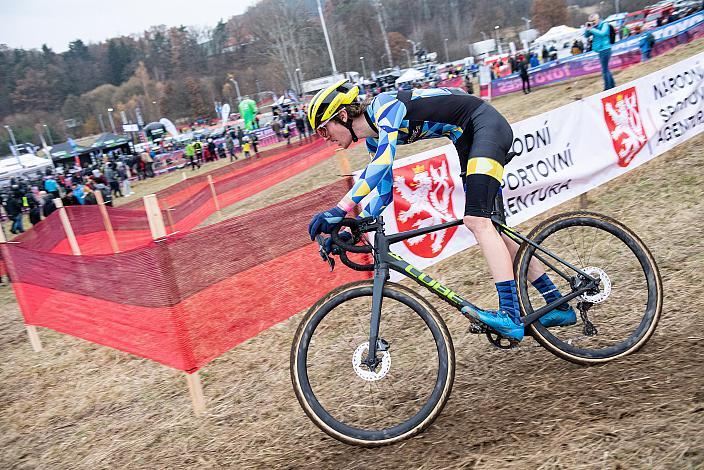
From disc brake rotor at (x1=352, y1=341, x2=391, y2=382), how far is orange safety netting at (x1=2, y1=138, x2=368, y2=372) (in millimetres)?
1986

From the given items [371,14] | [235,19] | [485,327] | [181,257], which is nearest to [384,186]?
[485,327]

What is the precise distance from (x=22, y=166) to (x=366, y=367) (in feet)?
190

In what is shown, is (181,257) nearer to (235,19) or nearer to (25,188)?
(25,188)

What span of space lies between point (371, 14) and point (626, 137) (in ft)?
417

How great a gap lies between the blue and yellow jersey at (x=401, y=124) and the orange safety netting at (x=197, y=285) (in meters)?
2.08

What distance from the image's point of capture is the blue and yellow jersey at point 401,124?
3.63 metres

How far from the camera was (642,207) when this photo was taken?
7.36 metres

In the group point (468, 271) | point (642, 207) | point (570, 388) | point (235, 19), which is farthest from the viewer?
point (235, 19)

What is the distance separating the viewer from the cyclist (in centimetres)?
365

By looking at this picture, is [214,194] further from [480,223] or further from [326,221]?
[480,223]

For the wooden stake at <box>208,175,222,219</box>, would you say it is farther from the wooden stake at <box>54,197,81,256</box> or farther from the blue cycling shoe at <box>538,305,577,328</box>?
the blue cycling shoe at <box>538,305,577,328</box>

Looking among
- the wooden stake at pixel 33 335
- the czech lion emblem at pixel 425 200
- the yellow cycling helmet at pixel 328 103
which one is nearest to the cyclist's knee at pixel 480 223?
the yellow cycling helmet at pixel 328 103

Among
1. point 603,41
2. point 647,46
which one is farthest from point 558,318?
point 647,46

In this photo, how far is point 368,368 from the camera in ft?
12.3
